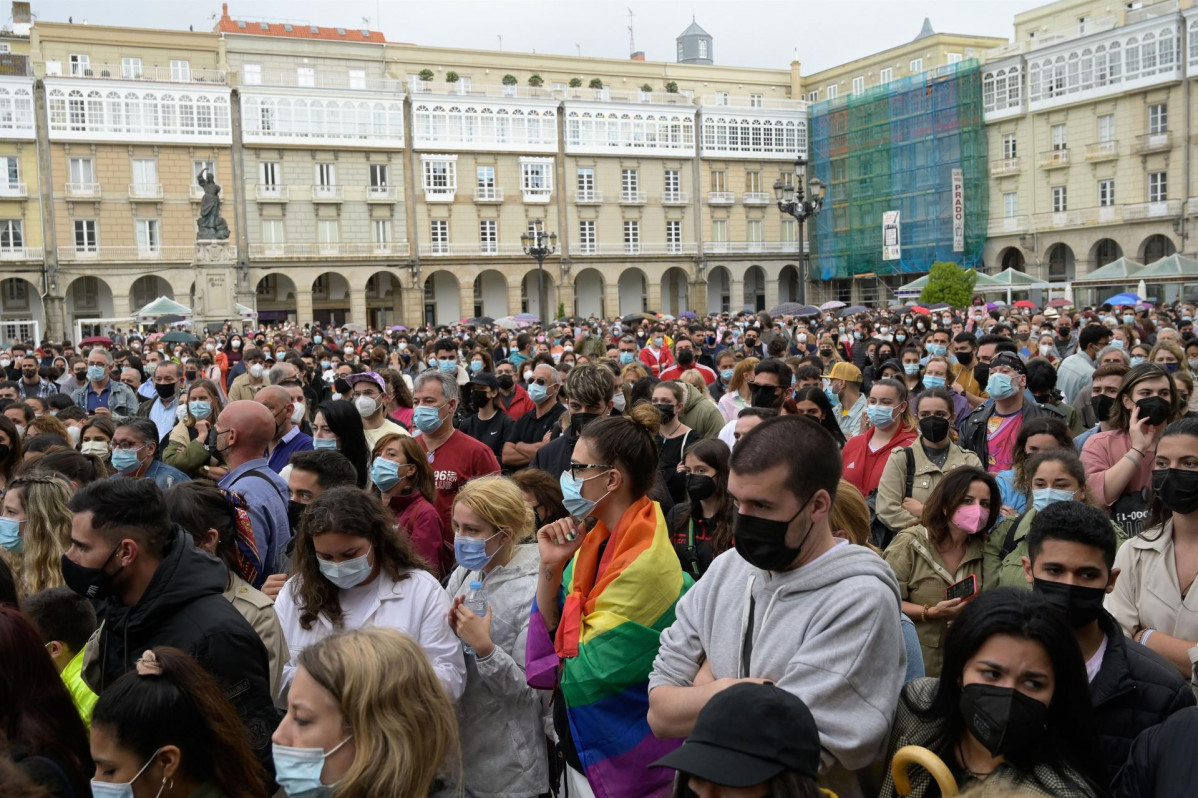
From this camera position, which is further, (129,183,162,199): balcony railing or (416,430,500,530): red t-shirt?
(129,183,162,199): balcony railing

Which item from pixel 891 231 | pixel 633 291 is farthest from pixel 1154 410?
pixel 633 291

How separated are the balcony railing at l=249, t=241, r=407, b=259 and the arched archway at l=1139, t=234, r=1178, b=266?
33.5 metres

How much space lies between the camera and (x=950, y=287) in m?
36.7

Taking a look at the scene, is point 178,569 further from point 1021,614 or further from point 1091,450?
point 1091,450

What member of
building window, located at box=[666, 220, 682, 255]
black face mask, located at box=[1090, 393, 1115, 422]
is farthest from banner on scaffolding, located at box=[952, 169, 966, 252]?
black face mask, located at box=[1090, 393, 1115, 422]

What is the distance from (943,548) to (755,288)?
57608mm

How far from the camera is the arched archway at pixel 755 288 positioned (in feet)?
201

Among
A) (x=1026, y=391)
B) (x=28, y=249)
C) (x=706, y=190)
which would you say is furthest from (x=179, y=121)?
(x=1026, y=391)

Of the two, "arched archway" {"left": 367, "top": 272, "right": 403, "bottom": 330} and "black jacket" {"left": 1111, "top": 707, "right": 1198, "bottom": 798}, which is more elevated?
"arched archway" {"left": 367, "top": 272, "right": 403, "bottom": 330}

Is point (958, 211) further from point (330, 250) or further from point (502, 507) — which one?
point (502, 507)

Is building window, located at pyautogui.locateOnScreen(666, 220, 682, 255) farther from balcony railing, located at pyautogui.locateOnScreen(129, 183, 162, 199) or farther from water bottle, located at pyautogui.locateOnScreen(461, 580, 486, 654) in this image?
water bottle, located at pyautogui.locateOnScreen(461, 580, 486, 654)

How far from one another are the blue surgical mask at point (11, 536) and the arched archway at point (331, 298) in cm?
4756

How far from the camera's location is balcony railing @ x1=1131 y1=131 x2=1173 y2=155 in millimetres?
42469

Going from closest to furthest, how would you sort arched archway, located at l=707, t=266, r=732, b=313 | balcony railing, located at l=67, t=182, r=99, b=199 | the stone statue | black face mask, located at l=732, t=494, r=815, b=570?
black face mask, located at l=732, t=494, r=815, b=570 → the stone statue → balcony railing, located at l=67, t=182, r=99, b=199 → arched archway, located at l=707, t=266, r=732, b=313
